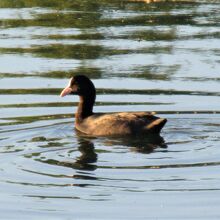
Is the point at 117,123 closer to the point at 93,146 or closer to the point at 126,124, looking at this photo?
the point at 126,124

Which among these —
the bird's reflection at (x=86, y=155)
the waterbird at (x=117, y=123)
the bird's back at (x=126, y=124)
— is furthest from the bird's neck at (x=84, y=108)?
the bird's reflection at (x=86, y=155)

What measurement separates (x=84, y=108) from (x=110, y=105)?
2.48 ft

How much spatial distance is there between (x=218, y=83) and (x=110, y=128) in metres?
3.32

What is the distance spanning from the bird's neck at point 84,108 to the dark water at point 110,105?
0.20 metres

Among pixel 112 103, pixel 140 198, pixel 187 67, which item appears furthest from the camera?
pixel 187 67

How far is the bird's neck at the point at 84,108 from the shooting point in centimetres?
1594

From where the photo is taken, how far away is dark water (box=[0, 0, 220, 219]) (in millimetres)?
11547

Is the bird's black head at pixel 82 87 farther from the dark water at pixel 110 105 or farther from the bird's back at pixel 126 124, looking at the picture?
the bird's back at pixel 126 124

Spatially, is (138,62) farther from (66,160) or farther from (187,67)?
(66,160)

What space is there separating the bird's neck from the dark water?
0.66 ft

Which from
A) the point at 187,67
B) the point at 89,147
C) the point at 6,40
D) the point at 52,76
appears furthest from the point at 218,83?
the point at 6,40

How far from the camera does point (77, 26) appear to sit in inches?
A: 958

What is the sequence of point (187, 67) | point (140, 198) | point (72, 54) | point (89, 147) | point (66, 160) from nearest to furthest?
1. point (140, 198)
2. point (66, 160)
3. point (89, 147)
4. point (187, 67)
5. point (72, 54)

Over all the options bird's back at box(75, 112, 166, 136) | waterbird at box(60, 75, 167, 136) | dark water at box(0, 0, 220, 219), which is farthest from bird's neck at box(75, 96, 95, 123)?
bird's back at box(75, 112, 166, 136)
